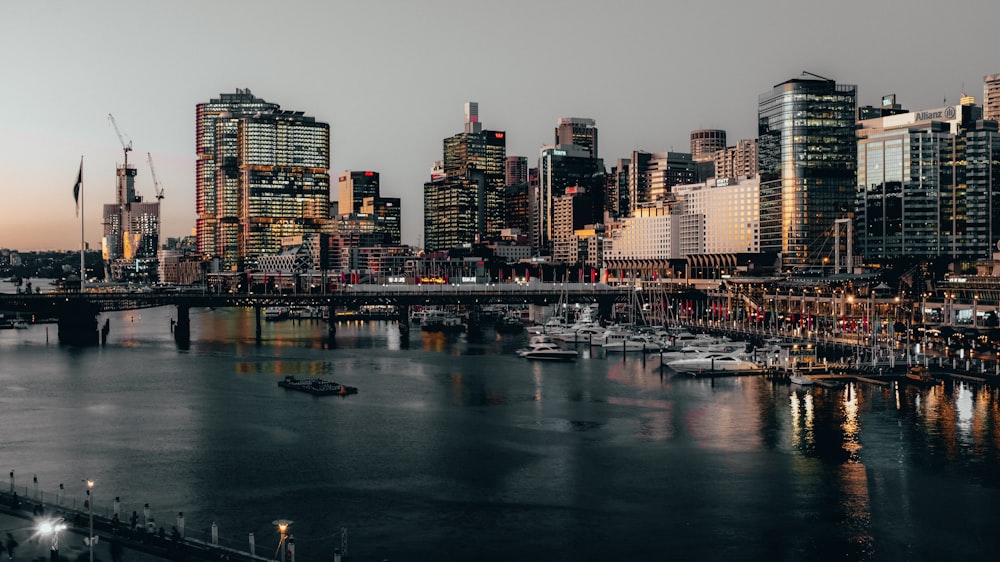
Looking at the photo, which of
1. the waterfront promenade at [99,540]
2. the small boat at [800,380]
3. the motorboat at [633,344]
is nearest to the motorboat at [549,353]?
the motorboat at [633,344]

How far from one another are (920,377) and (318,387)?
200 ft

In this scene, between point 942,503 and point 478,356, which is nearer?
point 942,503

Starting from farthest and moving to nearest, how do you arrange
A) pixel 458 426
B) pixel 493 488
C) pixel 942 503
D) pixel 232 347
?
pixel 232 347 < pixel 458 426 < pixel 493 488 < pixel 942 503

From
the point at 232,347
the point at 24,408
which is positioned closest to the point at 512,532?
the point at 24,408

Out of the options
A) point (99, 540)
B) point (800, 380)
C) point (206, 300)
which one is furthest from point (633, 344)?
point (99, 540)

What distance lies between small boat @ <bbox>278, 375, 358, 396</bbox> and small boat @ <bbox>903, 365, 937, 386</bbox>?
5656cm

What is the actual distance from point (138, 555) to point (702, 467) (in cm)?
3537

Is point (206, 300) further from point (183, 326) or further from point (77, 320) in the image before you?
point (77, 320)

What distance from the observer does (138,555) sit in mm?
43781

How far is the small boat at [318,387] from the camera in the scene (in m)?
98.2

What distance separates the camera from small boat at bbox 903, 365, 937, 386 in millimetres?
101375

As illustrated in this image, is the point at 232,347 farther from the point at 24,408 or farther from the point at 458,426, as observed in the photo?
the point at 458,426

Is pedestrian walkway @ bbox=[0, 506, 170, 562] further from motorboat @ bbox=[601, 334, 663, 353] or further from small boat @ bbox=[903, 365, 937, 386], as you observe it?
motorboat @ bbox=[601, 334, 663, 353]

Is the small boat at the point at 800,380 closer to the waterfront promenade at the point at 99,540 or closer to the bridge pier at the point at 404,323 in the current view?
the waterfront promenade at the point at 99,540
